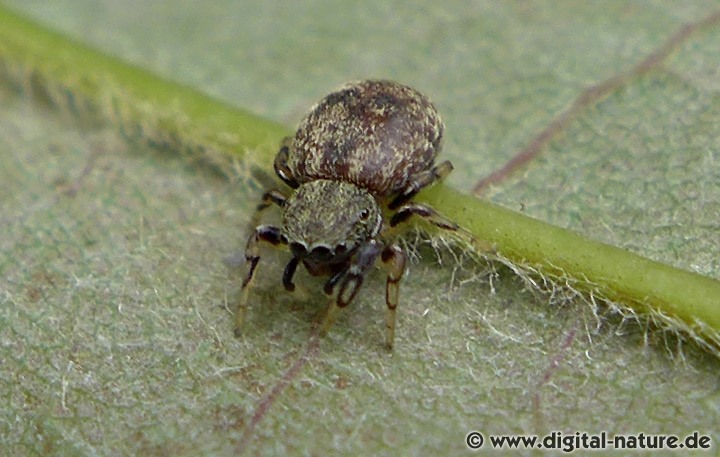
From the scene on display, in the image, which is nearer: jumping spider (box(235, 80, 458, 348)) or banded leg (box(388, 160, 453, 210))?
jumping spider (box(235, 80, 458, 348))

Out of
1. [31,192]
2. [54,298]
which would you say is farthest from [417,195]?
[31,192]

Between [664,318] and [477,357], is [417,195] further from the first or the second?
[664,318]

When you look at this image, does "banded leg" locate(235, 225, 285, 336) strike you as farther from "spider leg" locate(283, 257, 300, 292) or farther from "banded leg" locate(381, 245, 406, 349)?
"banded leg" locate(381, 245, 406, 349)

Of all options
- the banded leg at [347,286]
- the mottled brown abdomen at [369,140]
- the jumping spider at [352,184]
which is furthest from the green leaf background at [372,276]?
the mottled brown abdomen at [369,140]

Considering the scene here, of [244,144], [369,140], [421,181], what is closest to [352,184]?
[369,140]

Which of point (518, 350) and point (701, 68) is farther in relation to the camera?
point (701, 68)

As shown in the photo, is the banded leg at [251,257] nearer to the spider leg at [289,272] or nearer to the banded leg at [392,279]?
the spider leg at [289,272]

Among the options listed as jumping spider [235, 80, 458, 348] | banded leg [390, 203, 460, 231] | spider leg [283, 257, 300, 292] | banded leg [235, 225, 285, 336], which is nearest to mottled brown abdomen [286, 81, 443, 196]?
jumping spider [235, 80, 458, 348]
